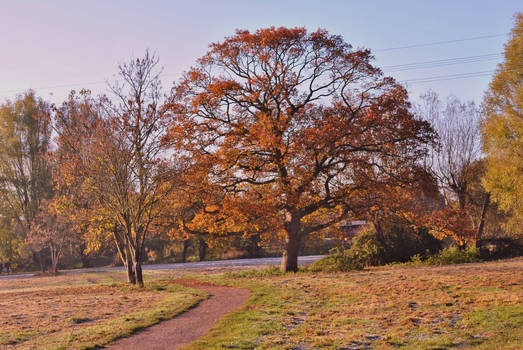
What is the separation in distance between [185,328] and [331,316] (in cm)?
319

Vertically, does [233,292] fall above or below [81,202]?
below

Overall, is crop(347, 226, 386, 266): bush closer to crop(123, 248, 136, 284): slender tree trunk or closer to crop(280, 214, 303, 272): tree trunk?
crop(280, 214, 303, 272): tree trunk

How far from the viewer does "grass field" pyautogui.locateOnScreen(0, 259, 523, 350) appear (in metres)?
7.60

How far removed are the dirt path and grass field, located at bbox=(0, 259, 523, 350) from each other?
0.33 metres

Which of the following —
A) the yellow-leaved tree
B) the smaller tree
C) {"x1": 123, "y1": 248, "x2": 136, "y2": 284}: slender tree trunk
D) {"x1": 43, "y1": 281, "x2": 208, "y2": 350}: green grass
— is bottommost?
{"x1": 43, "y1": 281, "x2": 208, "y2": 350}: green grass

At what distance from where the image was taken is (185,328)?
9680 millimetres

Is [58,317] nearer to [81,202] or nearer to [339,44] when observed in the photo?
[81,202]

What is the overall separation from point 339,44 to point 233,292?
1201 cm

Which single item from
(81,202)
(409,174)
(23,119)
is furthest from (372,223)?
(23,119)

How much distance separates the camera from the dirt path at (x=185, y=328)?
8203 mm

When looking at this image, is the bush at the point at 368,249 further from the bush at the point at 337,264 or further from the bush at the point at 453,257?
the bush at the point at 453,257

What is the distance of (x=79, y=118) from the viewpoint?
818 inches

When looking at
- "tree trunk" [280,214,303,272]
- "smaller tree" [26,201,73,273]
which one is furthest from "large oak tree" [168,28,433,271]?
"smaller tree" [26,201,73,273]

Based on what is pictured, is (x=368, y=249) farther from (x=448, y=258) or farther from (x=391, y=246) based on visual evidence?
(x=448, y=258)
